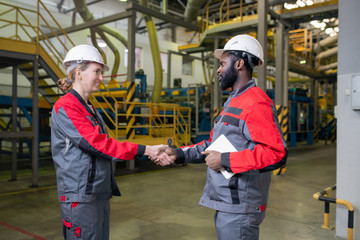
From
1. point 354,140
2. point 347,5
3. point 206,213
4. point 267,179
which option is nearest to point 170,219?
point 206,213

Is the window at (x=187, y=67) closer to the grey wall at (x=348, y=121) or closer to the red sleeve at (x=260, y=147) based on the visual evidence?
the grey wall at (x=348, y=121)

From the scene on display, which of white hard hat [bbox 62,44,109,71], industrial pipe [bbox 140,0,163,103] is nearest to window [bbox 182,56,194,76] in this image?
industrial pipe [bbox 140,0,163,103]

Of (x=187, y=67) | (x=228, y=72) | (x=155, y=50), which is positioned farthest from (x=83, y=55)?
(x=187, y=67)

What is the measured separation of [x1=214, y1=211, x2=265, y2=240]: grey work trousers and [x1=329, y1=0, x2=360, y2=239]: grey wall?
9.16 feet

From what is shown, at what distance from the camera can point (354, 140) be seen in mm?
4207

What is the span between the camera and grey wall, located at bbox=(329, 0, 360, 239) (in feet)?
13.8

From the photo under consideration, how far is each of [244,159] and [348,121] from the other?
304 centimetres

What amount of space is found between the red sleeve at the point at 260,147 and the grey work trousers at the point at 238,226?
327 mm

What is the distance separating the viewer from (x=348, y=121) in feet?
14.1

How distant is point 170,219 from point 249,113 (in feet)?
12.3

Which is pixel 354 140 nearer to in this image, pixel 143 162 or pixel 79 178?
pixel 79 178

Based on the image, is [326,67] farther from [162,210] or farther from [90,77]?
[90,77]

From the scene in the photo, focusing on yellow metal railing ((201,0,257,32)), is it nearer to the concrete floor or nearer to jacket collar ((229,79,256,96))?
the concrete floor

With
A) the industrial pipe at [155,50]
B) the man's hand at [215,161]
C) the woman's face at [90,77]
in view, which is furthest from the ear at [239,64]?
the industrial pipe at [155,50]
